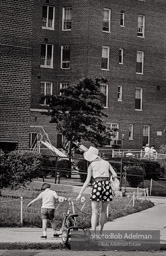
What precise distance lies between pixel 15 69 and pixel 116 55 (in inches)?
1275

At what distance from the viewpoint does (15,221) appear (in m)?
18.9

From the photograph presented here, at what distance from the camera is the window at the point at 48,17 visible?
5919 centimetres

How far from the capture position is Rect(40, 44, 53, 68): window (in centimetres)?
5953

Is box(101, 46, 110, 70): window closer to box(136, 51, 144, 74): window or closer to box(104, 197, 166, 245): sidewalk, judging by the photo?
box(136, 51, 144, 74): window

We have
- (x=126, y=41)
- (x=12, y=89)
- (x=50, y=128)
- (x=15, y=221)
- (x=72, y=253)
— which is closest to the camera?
(x=72, y=253)

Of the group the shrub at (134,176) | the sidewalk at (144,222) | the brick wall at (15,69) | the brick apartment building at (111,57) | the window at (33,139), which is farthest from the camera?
the brick apartment building at (111,57)

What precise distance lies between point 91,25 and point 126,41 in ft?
12.4

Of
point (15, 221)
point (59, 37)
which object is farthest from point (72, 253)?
point (59, 37)

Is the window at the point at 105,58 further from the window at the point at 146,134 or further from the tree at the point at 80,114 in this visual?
the tree at the point at 80,114

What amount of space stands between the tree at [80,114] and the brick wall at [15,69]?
54.7 feet

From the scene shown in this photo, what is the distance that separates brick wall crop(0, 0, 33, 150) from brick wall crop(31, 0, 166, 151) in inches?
1142

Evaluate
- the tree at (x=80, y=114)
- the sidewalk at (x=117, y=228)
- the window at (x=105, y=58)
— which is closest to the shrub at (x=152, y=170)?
the tree at (x=80, y=114)

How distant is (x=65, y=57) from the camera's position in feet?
196

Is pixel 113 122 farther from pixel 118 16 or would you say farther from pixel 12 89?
pixel 12 89
